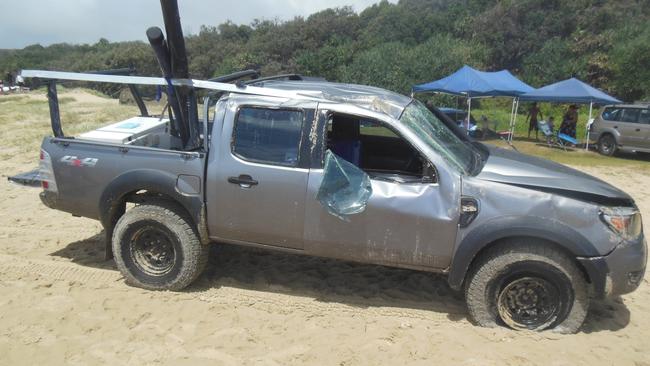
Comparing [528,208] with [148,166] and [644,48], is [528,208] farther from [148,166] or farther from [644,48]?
[644,48]

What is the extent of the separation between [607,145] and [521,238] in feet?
47.9

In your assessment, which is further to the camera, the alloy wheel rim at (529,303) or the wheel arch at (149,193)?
the wheel arch at (149,193)

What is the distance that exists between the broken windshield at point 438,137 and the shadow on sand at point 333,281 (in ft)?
4.26

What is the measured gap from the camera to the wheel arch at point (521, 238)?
3.83 meters

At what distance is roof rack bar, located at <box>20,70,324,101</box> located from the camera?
4.46 meters

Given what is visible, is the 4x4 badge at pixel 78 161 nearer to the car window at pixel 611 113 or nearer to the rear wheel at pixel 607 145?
the rear wheel at pixel 607 145

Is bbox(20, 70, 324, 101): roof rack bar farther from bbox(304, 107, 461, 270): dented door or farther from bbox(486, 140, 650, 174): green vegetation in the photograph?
bbox(486, 140, 650, 174): green vegetation

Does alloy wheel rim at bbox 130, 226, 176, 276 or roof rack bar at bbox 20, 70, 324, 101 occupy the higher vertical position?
roof rack bar at bbox 20, 70, 324, 101

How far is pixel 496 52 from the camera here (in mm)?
50094

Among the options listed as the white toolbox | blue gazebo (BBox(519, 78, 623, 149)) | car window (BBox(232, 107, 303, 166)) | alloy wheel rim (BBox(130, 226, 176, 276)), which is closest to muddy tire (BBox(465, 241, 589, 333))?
car window (BBox(232, 107, 303, 166))

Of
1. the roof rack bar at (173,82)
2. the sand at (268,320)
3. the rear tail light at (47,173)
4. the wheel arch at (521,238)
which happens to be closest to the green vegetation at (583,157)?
the sand at (268,320)

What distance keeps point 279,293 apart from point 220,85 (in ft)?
6.34

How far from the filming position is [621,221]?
→ 3.87 m

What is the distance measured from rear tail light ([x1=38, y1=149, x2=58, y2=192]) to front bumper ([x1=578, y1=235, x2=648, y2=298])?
4.57m
